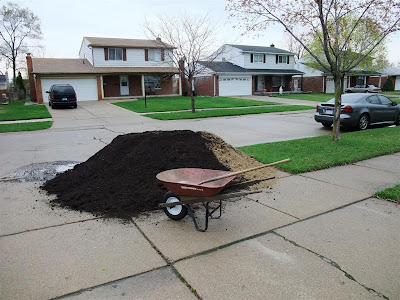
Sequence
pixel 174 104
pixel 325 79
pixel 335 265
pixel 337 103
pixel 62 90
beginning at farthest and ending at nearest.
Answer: pixel 325 79 → pixel 174 104 → pixel 62 90 → pixel 337 103 → pixel 335 265

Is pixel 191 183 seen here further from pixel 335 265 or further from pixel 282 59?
pixel 282 59

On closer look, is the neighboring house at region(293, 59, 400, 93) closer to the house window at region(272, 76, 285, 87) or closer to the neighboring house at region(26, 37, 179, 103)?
the house window at region(272, 76, 285, 87)

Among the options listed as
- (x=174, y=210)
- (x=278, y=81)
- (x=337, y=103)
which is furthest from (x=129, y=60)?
(x=174, y=210)

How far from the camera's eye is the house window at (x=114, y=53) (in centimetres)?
3475

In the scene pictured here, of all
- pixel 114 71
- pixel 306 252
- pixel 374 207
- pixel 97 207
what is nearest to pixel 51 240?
pixel 97 207

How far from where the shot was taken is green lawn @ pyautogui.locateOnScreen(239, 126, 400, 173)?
23.9 feet

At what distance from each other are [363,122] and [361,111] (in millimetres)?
526

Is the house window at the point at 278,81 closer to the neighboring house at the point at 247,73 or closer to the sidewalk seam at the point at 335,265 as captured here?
the neighboring house at the point at 247,73

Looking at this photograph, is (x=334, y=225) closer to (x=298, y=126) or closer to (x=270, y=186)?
(x=270, y=186)

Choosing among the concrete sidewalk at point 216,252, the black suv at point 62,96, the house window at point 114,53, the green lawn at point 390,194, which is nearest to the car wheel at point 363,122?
the green lawn at point 390,194

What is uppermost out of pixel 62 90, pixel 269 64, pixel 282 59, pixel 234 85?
Answer: pixel 282 59

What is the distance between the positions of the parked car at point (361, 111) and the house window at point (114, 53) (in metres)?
26.9

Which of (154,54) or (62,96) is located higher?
(154,54)

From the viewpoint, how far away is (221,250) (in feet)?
11.9
